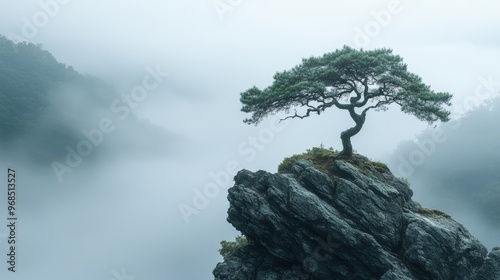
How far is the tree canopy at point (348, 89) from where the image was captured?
25.2 m

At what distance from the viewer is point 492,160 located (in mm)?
117188

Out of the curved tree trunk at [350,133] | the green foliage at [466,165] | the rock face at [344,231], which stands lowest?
the rock face at [344,231]

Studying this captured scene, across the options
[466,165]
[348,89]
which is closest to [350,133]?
[348,89]

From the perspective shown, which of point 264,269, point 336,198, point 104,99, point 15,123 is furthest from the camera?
point 104,99

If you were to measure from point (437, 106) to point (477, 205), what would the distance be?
332 ft

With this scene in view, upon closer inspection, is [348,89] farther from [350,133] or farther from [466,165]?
[466,165]

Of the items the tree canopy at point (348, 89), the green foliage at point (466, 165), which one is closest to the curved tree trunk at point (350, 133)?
the tree canopy at point (348, 89)

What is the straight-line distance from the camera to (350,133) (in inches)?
1057

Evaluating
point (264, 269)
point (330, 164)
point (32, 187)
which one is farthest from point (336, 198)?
point (32, 187)

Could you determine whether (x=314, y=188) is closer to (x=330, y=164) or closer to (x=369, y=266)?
(x=330, y=164)

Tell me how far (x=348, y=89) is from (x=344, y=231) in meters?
10.3

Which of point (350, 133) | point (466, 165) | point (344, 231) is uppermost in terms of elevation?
point (466, 165)

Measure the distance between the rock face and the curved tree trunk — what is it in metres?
0.94

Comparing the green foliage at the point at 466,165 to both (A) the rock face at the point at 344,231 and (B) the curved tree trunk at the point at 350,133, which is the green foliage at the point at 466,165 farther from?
(B) the curved tree trunk at the point at 350,133
